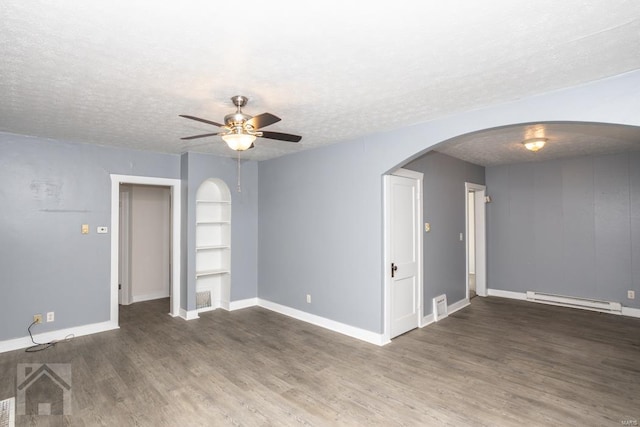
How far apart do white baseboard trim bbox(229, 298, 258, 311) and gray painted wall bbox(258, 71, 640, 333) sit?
0.24m

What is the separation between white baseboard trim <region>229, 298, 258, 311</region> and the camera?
5547 mm

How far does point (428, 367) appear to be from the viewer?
339 cm

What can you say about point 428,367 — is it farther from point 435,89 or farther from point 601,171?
point 601,171

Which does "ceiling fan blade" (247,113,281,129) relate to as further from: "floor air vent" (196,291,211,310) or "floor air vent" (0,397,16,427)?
"floor air vent" (196,291,211,310)

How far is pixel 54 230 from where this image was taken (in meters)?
4.19

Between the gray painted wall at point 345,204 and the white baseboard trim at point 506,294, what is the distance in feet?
12.4

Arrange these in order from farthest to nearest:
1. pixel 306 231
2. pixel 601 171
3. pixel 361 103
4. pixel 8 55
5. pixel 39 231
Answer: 1. pixel 601 171
2. pixel 306 231
3. pixel 39 231
4. pixel 361 103
5. pixel 8 55

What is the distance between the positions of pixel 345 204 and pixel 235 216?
7.17ft

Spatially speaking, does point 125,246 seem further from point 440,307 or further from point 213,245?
point 440,307

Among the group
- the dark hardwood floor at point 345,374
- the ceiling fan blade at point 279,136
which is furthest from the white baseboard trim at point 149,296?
the ceiling fan blade at point 279,136

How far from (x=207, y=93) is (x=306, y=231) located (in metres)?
2.73

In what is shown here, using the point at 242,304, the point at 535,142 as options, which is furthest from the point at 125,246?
the point at 535,142

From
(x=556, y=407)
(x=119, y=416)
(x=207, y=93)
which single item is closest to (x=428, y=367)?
(x=556, y=407)
